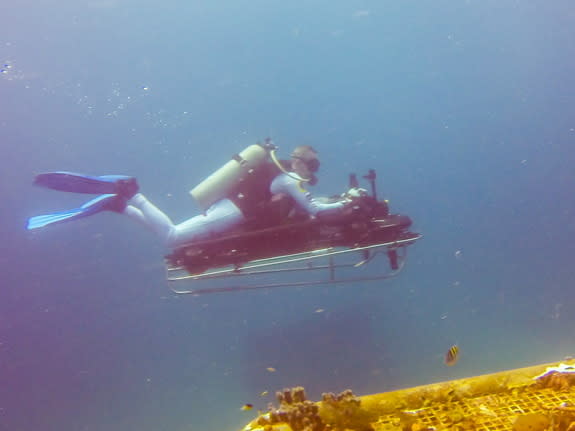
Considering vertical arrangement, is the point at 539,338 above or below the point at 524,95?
below

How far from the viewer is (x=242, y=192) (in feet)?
19.9

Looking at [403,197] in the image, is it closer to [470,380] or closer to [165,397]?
[165,397]

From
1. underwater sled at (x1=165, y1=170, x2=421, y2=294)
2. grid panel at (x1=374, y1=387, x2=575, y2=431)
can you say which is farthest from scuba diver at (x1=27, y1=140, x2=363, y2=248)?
grid panel at (x1=374, y1=387, x2=575, y2=431)

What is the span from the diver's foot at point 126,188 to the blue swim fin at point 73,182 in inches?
3.6

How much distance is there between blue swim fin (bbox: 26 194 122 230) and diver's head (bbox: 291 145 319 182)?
3.21 meters

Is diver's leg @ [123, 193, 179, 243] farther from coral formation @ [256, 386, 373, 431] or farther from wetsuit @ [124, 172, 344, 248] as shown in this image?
coral formation @ [256, 386, 373, 431]

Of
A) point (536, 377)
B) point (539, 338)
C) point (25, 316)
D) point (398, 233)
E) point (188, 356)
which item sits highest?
point (398, 233)

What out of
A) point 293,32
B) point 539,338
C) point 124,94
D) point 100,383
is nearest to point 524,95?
point 293,32

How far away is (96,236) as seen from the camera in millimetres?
23734

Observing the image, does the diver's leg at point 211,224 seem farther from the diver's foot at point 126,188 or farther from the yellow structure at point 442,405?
the yellow structure at point 442,405

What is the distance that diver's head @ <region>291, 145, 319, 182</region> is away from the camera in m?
5.88

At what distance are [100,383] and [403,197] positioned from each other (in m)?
25.4

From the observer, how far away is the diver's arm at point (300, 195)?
5.73 metres

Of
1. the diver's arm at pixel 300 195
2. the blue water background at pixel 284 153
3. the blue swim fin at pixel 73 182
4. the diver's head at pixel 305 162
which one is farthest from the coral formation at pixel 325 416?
the blue water background at pixel 284 153
